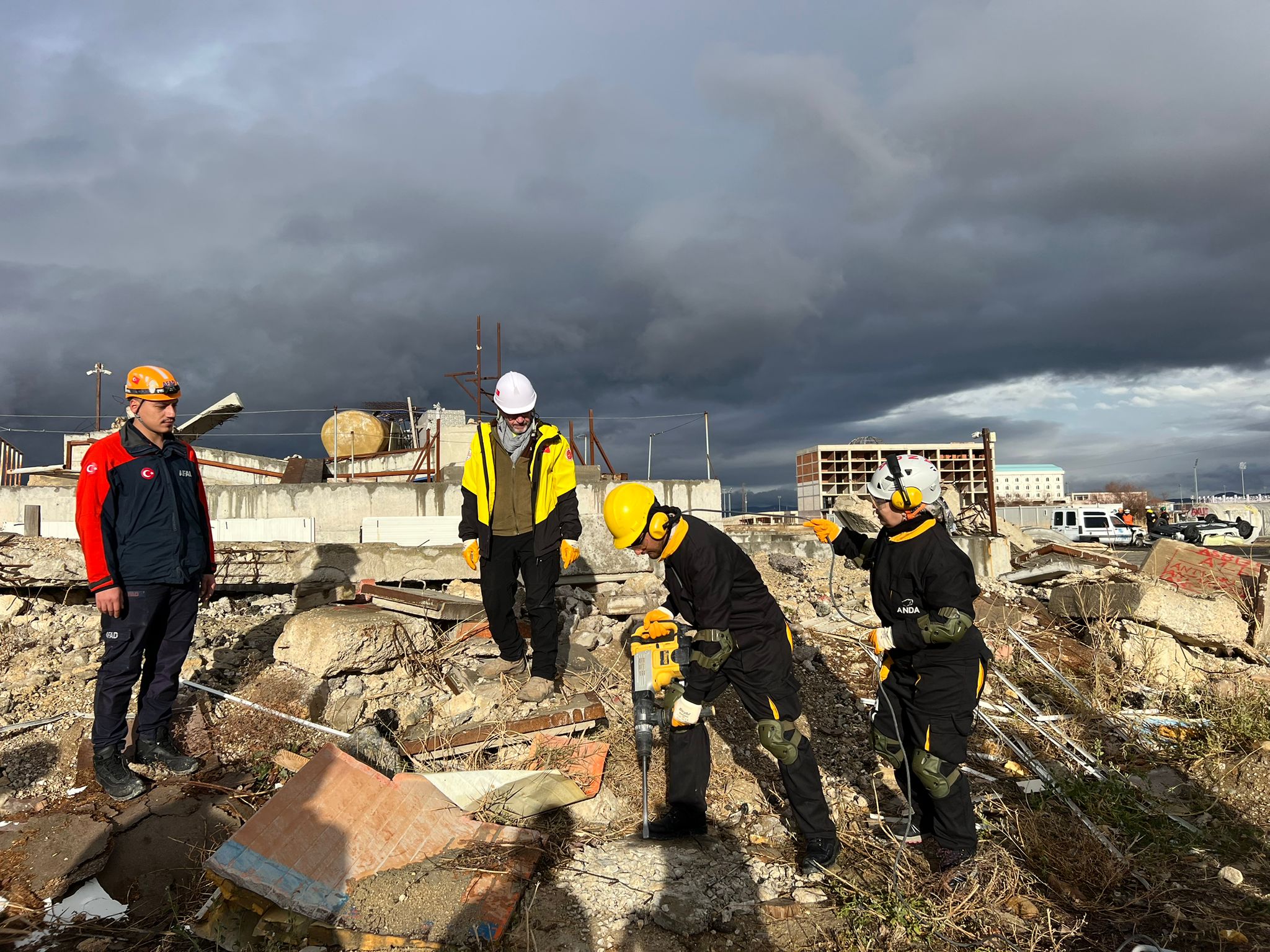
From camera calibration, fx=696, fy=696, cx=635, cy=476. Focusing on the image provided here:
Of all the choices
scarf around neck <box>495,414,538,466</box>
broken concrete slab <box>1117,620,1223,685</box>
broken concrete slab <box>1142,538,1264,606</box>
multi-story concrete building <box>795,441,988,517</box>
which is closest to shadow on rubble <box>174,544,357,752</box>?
scarf around neck <box>495,414,538,466</box>

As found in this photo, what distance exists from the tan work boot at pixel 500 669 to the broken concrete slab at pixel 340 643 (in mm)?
637

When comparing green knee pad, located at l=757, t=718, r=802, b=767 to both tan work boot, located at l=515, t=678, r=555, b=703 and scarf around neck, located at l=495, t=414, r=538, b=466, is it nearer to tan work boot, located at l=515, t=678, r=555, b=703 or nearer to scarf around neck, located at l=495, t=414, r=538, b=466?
tan work boot, located at l=515, t=678, r=555, b=703

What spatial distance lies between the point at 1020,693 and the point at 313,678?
526 cm

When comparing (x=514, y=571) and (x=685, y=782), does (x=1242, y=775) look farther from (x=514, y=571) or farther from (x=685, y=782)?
(x=514, y=571)

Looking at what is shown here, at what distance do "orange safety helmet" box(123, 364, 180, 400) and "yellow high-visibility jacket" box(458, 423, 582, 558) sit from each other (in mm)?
1581

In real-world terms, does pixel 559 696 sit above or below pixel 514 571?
below

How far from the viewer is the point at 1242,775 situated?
3883 millimetres

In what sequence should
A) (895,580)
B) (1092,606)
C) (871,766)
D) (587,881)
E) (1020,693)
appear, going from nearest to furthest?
(587,881) → (895,580) → (871,766) → (1020,693) → (1092,606)

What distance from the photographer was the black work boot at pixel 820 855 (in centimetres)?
305

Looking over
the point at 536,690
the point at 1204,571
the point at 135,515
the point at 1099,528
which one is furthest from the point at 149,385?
the point at 1099,528

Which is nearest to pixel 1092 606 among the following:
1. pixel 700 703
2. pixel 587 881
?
pixel 700 703

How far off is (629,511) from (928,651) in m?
1.49

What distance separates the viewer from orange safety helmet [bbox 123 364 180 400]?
133 inches

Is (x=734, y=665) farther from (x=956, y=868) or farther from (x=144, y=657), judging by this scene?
(x=144, y=657)
